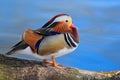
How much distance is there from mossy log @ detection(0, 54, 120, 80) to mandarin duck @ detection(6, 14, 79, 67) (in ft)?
0.79

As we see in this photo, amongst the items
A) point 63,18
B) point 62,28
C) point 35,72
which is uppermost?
point 63,18

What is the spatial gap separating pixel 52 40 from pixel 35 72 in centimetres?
75

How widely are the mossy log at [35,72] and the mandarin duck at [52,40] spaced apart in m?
0.24

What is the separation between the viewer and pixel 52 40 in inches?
321

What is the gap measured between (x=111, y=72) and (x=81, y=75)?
124 centimetres

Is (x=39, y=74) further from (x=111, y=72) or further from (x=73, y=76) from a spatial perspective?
(x=111, y=72)

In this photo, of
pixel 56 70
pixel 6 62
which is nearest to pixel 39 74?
pixel 56 70

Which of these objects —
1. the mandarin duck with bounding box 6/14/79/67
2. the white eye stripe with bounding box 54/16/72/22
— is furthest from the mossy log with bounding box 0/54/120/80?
the white eye stripe with bounding box 54/16/72/22

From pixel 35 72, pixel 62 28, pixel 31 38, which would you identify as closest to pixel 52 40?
pixel 62 28

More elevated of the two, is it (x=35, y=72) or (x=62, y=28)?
(x=62, y=28)

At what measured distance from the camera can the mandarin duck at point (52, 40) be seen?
26.8ft

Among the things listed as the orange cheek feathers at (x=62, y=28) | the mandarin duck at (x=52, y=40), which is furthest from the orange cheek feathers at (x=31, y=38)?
the orange cheek feathers at (x=62, y=28)

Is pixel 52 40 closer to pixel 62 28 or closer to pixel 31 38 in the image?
pixel 62 28

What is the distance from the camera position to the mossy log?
26.5 feet
